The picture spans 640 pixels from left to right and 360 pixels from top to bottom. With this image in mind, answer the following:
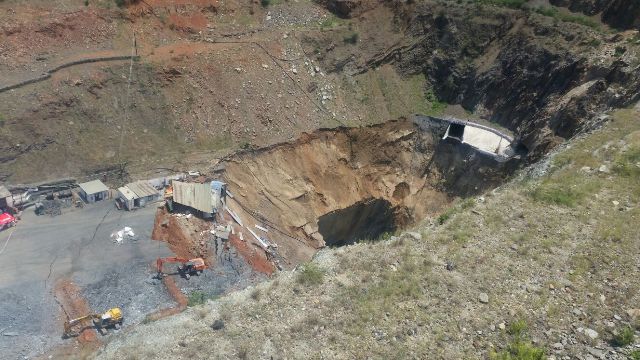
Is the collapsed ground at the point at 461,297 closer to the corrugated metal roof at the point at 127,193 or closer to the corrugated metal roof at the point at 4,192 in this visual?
the corrugated metal roof at the point at 127,193

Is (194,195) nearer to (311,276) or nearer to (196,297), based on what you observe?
(196,297)

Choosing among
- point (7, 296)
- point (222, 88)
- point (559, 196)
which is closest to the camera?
point (559, 196)

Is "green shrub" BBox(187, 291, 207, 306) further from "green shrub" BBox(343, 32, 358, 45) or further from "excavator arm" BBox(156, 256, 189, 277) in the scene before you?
"green shrub" BBox(343, 32, 358, 45)

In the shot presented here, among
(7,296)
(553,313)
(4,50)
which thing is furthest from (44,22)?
(553,313)

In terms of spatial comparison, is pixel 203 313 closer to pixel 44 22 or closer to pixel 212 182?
pixel 212 182

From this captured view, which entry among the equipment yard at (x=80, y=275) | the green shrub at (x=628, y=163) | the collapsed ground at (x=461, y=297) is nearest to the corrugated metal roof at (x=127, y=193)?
the equipment yard at (x=80, y=275)
